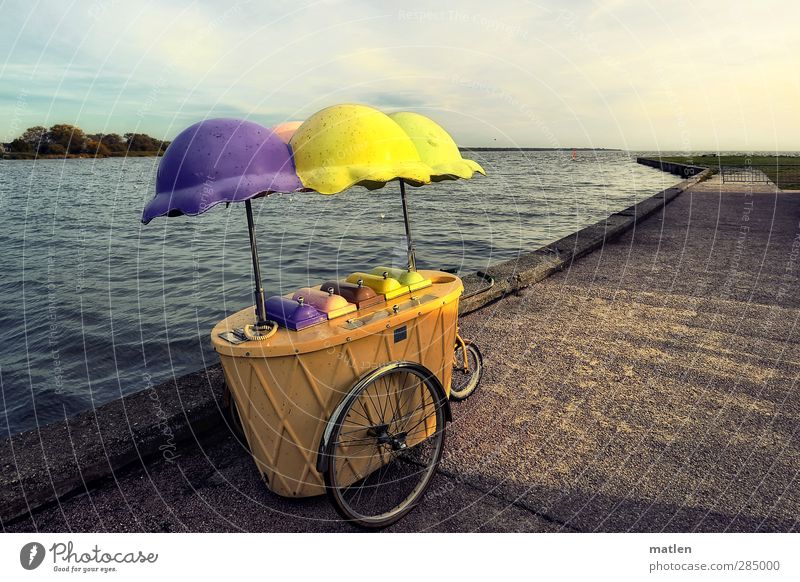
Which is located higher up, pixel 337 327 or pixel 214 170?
pixel 214 170

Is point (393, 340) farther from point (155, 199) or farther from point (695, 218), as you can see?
point (695, 218)

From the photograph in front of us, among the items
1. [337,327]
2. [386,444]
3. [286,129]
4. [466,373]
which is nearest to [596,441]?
[466,373]

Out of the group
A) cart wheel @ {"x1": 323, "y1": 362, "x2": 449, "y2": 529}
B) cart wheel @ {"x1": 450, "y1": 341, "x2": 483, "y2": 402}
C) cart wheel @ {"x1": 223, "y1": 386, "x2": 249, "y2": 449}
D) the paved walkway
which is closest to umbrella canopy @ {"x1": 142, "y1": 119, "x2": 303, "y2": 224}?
cart wheel @ {"x1": 323, "y1": 362, "x2": 449, "y2": 529}

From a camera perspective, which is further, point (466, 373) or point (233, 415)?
point (466, 373)

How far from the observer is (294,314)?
320cm

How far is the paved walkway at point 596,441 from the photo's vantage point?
319 centimetres

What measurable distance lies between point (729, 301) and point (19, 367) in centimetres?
983

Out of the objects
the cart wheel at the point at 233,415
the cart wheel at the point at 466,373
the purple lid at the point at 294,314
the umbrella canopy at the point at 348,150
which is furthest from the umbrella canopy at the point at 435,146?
the cart wheel at the point at 233,415

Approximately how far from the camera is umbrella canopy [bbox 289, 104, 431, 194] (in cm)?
300

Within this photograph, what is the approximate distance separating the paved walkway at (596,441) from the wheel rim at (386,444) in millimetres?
175

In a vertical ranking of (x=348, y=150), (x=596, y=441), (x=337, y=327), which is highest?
(x=348, y=150)

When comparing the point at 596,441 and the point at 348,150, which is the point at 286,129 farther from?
the point at 596,441

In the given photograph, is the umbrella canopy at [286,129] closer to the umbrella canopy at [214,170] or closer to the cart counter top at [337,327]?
the umbrella canopy at [214,170]

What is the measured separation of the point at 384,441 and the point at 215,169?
1.86m
